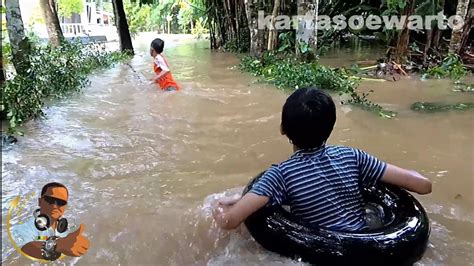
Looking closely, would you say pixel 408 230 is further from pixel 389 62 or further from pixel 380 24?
Result: pixel 380 24

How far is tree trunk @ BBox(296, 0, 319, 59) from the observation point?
800 cm

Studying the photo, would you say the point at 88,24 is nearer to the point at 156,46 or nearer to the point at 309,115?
the point at 156,46

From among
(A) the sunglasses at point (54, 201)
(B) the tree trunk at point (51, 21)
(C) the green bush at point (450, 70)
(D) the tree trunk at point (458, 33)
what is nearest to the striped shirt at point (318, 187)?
(A) the sunglasses at point (54, 201)

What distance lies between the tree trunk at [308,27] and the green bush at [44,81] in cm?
402

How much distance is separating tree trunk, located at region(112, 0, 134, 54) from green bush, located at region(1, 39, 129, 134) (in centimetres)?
170

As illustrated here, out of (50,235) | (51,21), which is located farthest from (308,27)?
(51,21)

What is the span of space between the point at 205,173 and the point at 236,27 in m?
11.4

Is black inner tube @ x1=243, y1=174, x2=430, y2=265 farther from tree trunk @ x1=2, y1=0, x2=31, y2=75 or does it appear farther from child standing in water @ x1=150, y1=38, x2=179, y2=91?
child standing in water @ x1=150, y1=38, x2=179, y2=91

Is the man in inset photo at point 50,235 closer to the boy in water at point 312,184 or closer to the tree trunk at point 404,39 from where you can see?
the boy in water at point 312,184

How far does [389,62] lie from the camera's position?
862 centimetres

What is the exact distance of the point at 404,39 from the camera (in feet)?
28.3

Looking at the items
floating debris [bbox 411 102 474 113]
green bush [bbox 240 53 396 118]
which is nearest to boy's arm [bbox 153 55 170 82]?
green bush [bbox 240 53 396 118]

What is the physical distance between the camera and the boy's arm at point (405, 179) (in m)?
2.30

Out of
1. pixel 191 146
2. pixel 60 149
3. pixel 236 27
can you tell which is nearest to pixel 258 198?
pixel 191 146
